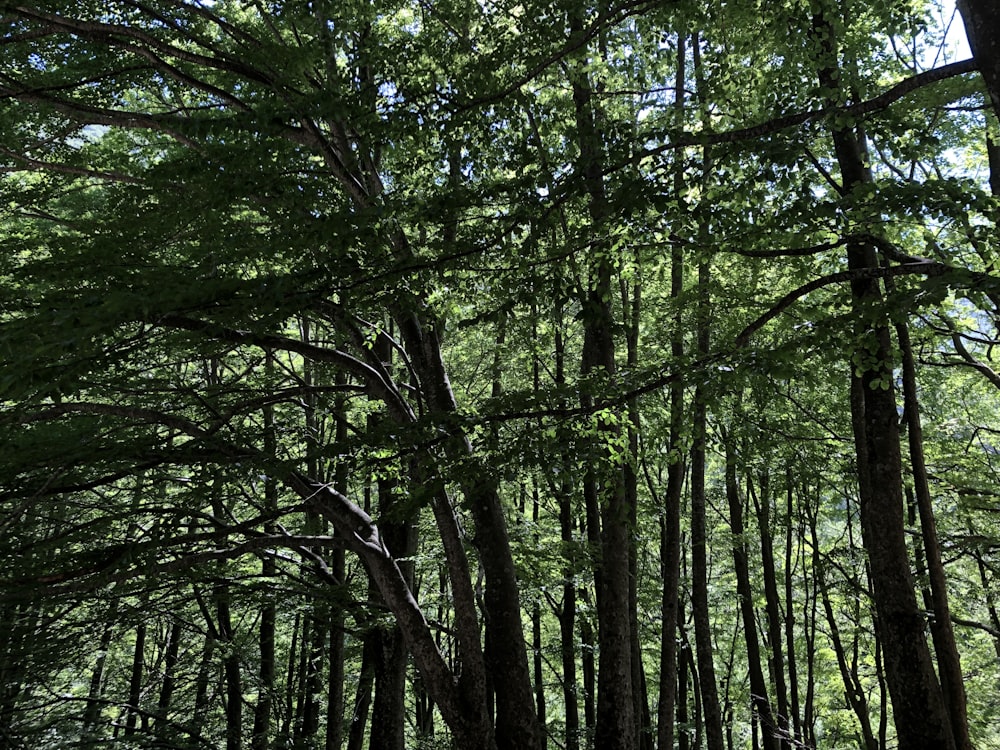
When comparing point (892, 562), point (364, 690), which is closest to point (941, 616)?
point (892, 562)

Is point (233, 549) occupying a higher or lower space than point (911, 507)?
lower

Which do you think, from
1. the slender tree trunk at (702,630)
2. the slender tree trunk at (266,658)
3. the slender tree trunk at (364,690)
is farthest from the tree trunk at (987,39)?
the slender tree trunk at (364,690)

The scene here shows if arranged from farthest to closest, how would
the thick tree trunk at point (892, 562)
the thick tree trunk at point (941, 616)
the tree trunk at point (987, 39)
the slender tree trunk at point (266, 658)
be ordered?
1. the slender tree trunk at point (266, 658)
2. the thick tree trunk at point (941, 616)
3. the thick tree trunk at point (892, 562)
4. the tree trunk at point (987, 39)

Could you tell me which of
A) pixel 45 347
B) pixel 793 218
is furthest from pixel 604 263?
pixel 45 347

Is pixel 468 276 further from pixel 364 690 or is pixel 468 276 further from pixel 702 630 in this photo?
pixel 364 690

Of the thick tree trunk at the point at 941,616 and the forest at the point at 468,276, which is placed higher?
the forest at the point at 468,276

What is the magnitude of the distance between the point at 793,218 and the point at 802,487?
1070 cm

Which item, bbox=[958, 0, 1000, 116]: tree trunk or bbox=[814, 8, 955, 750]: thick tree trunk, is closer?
bbox=[958, 0, 1000, 116]: tree trunk

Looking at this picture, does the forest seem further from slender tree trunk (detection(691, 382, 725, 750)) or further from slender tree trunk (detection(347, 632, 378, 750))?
slender tree trunk (detection(347, 632, 378, 750))

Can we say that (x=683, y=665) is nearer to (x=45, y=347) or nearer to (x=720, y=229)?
(x=720, y=229)

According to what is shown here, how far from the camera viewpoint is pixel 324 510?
23.9 feet

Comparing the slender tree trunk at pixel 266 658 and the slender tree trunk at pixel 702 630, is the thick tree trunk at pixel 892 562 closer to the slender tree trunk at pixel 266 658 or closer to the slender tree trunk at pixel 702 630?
the slender tree trunk at pixel 702 630

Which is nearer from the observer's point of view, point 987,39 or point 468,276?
point 987,39

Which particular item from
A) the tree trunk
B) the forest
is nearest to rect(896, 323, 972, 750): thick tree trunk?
the forest
